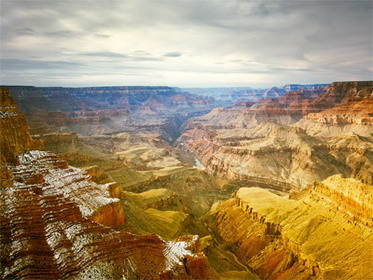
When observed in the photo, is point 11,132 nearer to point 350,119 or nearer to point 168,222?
point 168,222

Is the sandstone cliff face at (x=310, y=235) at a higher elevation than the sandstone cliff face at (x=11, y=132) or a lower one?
lower

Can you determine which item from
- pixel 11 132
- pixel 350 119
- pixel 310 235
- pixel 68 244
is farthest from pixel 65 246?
pixel 350 119

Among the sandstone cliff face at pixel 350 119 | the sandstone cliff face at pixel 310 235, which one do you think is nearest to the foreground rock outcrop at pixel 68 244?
the sandstone cliff face at pixel 310 235

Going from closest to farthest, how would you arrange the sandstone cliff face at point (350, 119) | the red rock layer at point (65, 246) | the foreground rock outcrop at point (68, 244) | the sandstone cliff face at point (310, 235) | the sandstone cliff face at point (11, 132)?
the red rock layer at point (65, 246), the foreground rock outcrop at point (68, 244), the sandstone cliff face at point (11, 132), the sandstone cliff face at point (310, 235), the sandstone cliff face at point (350, 119)

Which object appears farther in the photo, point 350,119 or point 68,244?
point 350,119

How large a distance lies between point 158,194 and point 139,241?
46089 mm

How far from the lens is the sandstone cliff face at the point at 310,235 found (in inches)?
1556

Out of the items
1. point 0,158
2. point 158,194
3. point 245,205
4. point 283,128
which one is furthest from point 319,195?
point 283,128

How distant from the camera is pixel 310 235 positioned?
46469 mm

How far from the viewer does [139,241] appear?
2539cm

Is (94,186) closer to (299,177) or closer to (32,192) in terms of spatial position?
(32,192)

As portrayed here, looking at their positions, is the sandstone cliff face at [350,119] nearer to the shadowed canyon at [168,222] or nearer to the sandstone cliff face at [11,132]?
the shadowed canyon at [168,222]

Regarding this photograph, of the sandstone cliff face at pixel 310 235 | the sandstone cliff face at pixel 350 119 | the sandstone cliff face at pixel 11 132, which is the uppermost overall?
the sandstone cliff face at pixel 11 132

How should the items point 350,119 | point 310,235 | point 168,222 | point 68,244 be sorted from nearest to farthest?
point 68,244, point 310,235, point 168,222, point 350,119
